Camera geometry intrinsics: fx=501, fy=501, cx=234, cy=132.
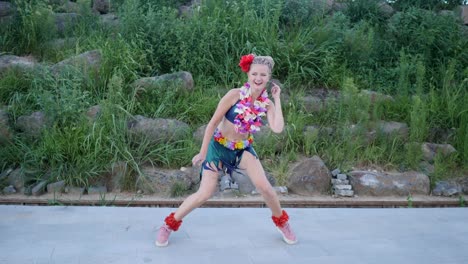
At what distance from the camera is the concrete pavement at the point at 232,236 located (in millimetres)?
3492

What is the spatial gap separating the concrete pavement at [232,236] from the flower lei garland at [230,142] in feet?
2.41

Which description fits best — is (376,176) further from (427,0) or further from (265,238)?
(427,0)

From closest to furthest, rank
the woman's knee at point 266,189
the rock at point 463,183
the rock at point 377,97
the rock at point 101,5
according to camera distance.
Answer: the woman's knee at point 266,189
the rock at point 463,183
the rock at point 377,97
the rock at point 101,5

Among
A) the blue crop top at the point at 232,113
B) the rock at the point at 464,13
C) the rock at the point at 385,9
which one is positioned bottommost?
the blue crop top at the point at 232,113

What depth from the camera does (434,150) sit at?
19.8 feet

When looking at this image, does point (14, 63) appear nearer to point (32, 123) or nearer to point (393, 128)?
point (32, 123)

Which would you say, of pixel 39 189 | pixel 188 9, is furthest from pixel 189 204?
pixel 188 9

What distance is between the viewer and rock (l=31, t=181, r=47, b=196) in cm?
507

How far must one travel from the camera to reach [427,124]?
6.31 meters

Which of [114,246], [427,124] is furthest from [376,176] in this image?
[114,246]

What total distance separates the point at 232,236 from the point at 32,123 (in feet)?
9.86

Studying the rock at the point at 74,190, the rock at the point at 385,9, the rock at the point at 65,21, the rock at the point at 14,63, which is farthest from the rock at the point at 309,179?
the rock at the point at 65,21

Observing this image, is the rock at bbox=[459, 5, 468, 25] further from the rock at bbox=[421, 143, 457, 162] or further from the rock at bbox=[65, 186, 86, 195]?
the rock at bbox=[65, 186, 86, 195]

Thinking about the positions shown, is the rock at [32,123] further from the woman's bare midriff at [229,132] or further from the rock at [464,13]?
the rock at [464,13]
